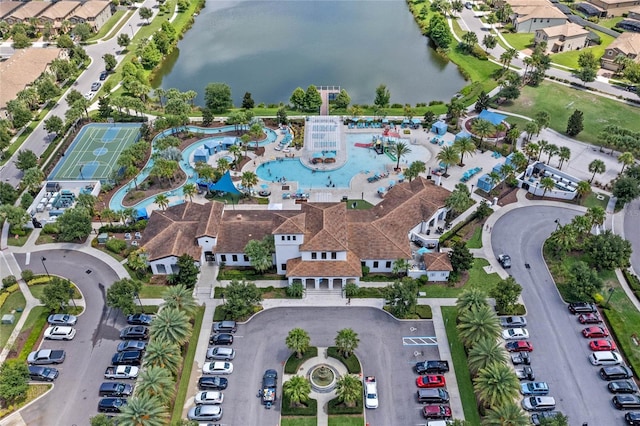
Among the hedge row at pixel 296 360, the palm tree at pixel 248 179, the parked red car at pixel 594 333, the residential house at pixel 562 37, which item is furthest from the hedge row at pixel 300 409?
the residential house at pixel 562 37

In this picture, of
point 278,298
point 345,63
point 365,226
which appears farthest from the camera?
point 345,63

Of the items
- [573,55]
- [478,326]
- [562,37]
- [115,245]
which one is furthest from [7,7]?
[478,326]

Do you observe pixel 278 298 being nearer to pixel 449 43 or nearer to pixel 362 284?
pixel 362 284

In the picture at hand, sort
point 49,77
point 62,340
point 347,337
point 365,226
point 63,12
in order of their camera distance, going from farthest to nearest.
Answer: point 63,12 < point 49,77 < point 365,226 < point 62,340 < point 347,337

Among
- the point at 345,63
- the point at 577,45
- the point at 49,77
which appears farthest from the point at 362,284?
the point at 577,45

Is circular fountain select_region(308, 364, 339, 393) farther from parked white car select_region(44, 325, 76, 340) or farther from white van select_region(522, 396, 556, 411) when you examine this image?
parked white car select_region(44, 325, 76, 340)

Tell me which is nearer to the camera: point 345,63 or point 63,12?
point 345,63

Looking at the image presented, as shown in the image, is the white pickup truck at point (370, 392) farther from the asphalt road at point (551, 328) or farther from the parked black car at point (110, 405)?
the parked black car at point (110, 405)

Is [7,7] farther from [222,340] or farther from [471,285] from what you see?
[471,285]
